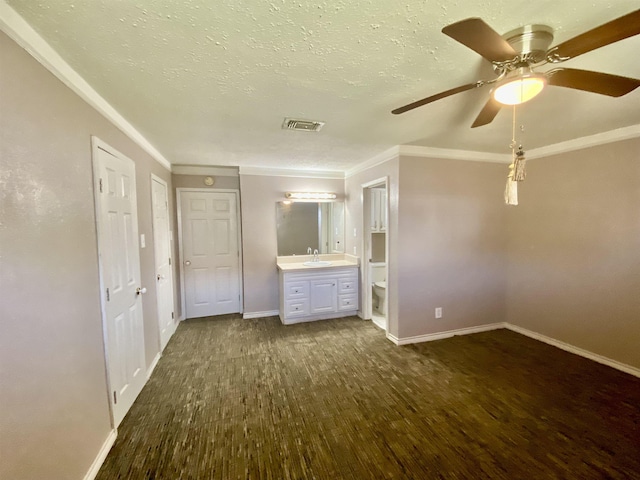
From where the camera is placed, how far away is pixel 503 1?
3.57 feet

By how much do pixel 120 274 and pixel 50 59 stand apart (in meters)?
1.40

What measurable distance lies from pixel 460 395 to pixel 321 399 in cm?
120

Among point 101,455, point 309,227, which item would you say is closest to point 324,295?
point 309,227

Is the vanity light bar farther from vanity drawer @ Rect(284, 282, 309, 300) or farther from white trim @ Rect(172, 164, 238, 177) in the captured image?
vanity drawer @ Rect(284, 282, 309, 300)

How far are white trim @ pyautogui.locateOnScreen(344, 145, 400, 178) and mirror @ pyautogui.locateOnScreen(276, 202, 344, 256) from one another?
1.99 ft

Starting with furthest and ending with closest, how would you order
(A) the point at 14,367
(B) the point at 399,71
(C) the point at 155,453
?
(C) the point at 155,453, (B) the point at 399,71, (A) the point at 14,367

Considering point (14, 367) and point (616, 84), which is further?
point (616, 84)

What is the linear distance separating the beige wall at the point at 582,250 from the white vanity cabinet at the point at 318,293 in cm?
223

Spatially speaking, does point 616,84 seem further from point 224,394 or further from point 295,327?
point 295,327

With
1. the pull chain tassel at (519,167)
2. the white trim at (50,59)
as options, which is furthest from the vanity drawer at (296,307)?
the pull chain tassel at (519,167)

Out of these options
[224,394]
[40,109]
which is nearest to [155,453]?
[224,394]

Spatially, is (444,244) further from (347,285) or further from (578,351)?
(578,351)

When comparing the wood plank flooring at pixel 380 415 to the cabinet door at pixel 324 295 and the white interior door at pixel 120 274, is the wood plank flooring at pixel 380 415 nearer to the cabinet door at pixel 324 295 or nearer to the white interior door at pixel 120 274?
the white interior door at pixel 120 274

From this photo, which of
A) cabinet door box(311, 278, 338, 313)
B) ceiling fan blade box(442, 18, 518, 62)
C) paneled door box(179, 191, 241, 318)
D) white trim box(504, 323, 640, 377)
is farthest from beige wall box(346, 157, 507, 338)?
paneled door box(179, 191, 241, 318)
